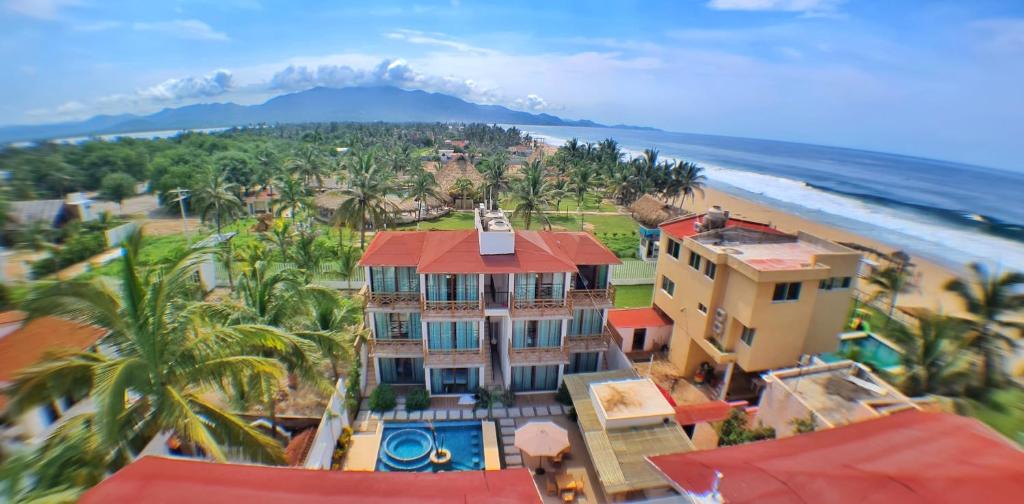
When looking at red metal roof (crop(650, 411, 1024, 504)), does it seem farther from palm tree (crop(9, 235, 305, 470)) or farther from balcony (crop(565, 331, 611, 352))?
balcony (crop(565, 331, 611, 352))

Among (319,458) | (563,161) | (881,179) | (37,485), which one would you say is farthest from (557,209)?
(881,179)

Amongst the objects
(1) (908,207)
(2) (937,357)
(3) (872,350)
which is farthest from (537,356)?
(1) (908,207)

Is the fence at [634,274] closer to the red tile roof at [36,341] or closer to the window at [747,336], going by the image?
the window at [747,336]

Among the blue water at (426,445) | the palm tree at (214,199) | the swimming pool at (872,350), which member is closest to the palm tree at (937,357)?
the swimming pool at (872,350)

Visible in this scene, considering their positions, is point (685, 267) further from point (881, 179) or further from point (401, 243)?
point (881, 179)

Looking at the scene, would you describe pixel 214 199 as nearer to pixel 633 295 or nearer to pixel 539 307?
pixel 539 307

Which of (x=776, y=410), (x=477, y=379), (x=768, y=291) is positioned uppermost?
(x=768, y=291)
